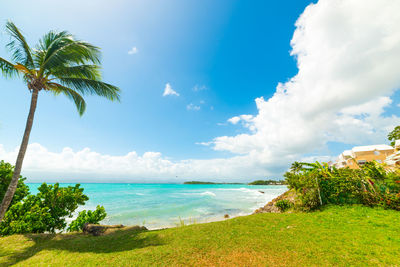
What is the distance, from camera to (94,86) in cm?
868

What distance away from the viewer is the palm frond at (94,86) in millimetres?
8273

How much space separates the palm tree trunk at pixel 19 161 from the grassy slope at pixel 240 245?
5.82 feet

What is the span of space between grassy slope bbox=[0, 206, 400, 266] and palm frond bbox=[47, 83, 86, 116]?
6949mm

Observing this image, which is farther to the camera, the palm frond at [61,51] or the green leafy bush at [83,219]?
the green leafy bush at [83,219]

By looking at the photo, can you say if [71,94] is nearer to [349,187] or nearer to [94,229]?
[94,229]

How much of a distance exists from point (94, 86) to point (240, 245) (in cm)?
1076

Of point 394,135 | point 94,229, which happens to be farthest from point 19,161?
point 394,135

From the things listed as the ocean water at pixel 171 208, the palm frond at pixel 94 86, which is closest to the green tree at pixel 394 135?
the ocean water at pixel 171 208

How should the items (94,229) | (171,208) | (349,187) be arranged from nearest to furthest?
1. (94,229)
2. (349,187)
3. (171,208)

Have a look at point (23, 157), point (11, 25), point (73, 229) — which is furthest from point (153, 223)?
point (11, 25)

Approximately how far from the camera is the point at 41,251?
19.7 feet

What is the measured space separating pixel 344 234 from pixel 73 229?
1373 centimetres

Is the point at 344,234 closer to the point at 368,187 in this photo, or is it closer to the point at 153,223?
the point at 368,187

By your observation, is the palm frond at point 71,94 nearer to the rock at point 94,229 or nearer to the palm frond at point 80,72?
the palm frond at point 80,72
